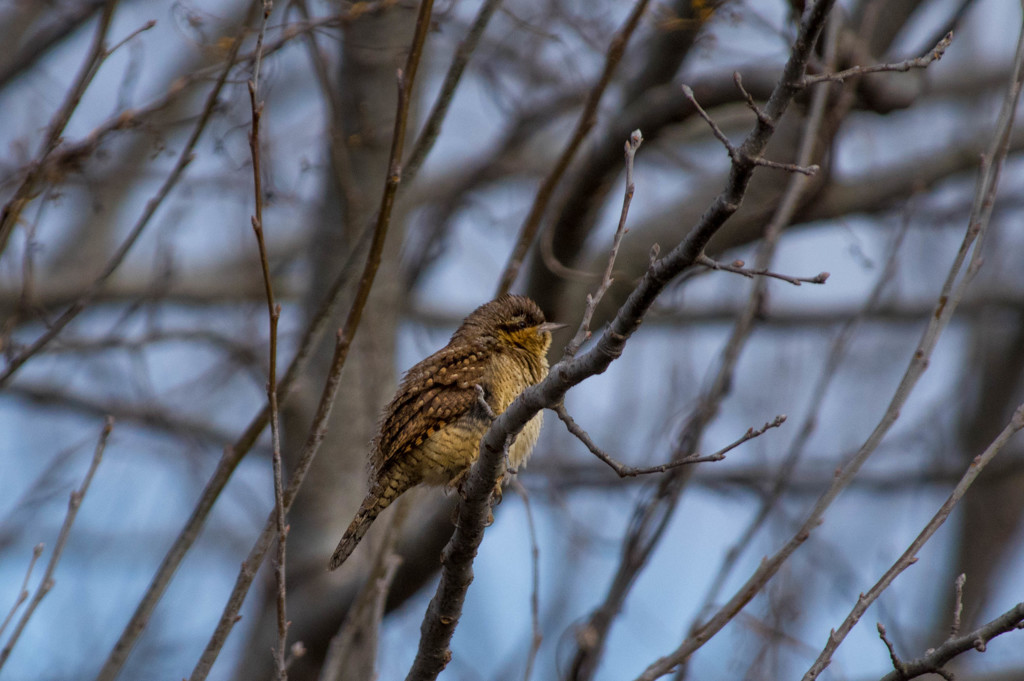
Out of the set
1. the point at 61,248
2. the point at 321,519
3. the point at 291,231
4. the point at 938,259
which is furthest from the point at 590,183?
the point at 61,248

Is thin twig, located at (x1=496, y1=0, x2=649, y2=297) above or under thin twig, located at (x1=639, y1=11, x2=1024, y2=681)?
above

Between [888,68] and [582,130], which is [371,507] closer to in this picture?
[582,130]

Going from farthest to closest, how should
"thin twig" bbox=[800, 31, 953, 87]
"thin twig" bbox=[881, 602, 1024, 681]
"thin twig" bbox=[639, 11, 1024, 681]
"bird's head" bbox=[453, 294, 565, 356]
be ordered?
"bird's head" bbox=[453, 294, 565, 356]
"thin twig" bbox=[639, 11, 1024, 681]
"thin twig" bbox=[881, 602, 1024, 681]
"thin twig" bbox=[800, 31, 953, 87]

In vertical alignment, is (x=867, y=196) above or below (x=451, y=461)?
above

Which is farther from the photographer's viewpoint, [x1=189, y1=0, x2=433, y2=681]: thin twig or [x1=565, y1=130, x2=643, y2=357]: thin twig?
[x1=189, y1=0, x2=433, y2=681]: thin twig

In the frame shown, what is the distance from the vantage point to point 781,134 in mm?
6148

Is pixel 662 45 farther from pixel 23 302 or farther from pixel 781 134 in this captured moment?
pixel 23 302

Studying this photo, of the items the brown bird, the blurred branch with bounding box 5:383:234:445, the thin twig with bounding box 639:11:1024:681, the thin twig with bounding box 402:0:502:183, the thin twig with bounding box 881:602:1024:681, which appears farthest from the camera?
the blurred branch with bounding box 5:383:234:445

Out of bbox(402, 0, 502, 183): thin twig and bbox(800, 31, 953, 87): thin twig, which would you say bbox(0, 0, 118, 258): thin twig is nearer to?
bbox(402, 0, 502, 183): thin twig

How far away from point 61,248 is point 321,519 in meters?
6.87

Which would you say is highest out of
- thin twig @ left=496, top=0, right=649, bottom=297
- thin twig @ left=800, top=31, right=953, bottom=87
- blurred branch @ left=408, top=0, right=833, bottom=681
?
thin twig @ left=496, top=0, right=649, bottom=297

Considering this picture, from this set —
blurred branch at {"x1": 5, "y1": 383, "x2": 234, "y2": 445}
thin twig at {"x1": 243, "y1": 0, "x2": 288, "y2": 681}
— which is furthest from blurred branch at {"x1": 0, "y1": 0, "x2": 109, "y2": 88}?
thin twig at {"x1": 243, "y1": 0, "x2": 288, "y2": 681}

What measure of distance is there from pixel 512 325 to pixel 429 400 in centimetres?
74

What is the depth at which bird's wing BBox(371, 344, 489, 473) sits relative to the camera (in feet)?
12.9
